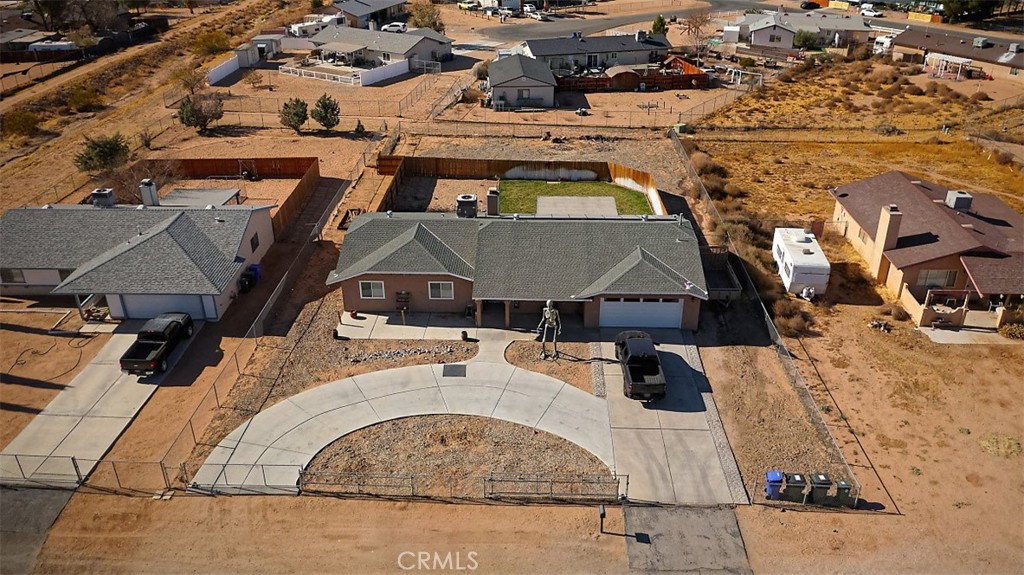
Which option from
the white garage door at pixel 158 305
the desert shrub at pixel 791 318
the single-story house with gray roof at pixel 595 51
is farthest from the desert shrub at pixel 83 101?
the desert shrub at pixel 791 318

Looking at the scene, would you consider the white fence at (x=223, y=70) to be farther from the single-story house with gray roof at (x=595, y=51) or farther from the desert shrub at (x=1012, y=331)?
the desert shrub at (x=1012, y=331)

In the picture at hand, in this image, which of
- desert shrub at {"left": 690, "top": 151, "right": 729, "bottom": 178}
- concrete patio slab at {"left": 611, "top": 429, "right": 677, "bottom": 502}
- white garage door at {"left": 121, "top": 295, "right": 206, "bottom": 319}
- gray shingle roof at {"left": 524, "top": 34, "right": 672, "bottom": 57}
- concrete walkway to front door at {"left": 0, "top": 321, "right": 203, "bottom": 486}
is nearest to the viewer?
concrete patio slab at {"left": 611, "top": 429, "right": 677, "bottom": 502}

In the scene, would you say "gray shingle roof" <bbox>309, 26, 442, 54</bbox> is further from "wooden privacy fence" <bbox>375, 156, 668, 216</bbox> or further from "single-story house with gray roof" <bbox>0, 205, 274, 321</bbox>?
"single-story house with gray roof" <bbox>0, 205, 274, 321</bbox>

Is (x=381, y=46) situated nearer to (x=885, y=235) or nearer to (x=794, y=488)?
(x=885, y=235)

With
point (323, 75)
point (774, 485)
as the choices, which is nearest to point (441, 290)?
point (774, 485)

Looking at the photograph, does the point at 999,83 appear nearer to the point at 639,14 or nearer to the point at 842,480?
the point at 639,14

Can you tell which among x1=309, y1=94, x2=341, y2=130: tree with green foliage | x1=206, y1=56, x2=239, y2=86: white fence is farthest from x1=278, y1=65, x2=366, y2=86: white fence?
x1=309, y1=94, x2=341, y2=130: tree with green foliage

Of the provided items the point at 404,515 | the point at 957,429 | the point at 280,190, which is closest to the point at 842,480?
the point at 957,429
